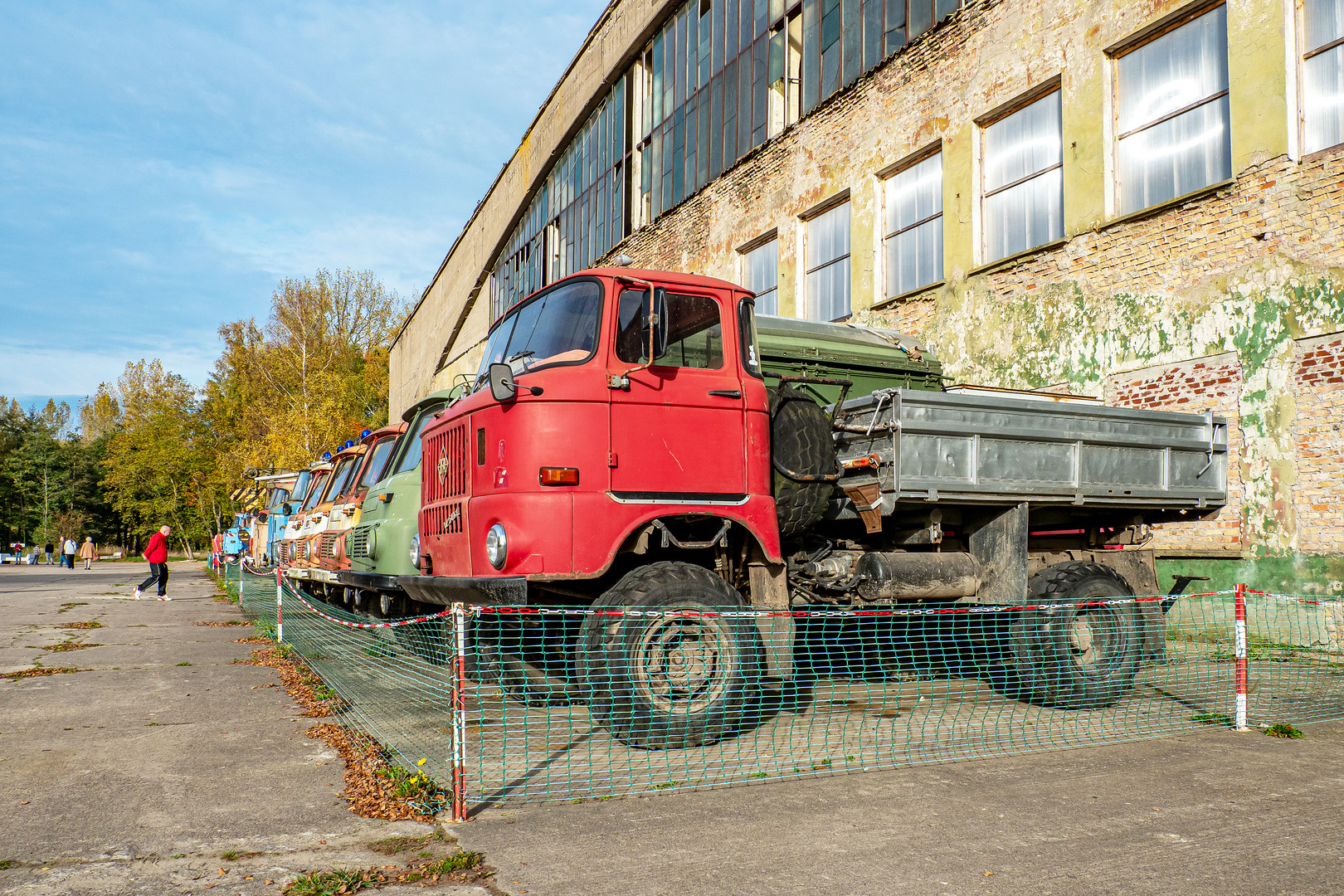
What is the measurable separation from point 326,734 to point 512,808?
7.93 ft

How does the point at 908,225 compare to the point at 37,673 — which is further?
the point at 908,225

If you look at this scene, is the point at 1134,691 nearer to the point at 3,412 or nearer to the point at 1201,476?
the point at 1201,476

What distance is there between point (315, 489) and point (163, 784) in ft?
34.4

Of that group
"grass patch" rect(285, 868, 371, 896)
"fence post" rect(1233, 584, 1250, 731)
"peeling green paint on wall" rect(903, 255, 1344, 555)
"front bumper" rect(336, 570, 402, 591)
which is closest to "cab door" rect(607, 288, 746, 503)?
"front bumper" rect(336, 570, 402, 591)

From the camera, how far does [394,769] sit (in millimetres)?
5461

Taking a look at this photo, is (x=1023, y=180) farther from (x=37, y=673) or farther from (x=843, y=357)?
(x=37, y=673)

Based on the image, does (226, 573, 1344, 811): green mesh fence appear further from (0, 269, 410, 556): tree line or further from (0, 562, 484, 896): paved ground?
(0, 269, 410, 556): tree line

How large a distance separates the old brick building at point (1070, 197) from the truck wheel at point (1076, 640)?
391cm

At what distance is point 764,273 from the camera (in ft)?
67.2

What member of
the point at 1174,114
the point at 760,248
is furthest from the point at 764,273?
the point at 1174,114

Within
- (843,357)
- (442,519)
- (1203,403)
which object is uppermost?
(843,357)

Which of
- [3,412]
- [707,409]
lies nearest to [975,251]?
[707,409]

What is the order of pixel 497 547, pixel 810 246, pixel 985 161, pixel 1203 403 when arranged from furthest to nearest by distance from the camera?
pixel 810 246, pixel 985 161, pixel 1203 403, pixel 497 547

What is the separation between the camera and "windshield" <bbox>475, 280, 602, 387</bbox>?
21.7ft
